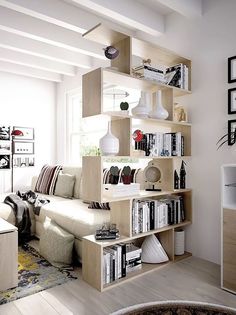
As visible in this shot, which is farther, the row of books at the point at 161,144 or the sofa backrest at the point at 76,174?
the sofa backrest at the point at 76,174

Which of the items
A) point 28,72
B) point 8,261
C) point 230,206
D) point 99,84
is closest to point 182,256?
point 230,206

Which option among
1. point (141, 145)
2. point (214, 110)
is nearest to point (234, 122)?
point (214, 110)

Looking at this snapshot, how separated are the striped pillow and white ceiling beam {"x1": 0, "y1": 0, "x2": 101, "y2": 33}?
2176mm

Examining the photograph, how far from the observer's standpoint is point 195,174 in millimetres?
2904

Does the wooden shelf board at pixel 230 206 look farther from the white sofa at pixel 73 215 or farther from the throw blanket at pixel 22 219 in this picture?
the throw blanket at pixel 22 219

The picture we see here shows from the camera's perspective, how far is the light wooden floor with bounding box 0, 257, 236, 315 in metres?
1.92

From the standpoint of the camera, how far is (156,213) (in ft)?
8.64

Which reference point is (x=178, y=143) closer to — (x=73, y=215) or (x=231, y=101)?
(x=231, y=101)

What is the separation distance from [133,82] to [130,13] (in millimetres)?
863

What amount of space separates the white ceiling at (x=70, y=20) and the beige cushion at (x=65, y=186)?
1720mm

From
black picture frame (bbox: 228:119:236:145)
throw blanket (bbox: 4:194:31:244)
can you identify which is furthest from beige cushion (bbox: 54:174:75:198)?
black picture frame (bbox: 228:119:236:145)

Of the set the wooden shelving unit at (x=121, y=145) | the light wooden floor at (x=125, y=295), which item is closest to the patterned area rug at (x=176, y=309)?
the light wooden floor at (x=125, y=295)

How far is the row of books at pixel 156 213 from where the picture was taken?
2.48 metres

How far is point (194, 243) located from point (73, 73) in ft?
10.9
